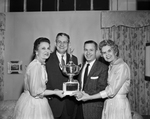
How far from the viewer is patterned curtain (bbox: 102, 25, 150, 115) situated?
5.49 meters

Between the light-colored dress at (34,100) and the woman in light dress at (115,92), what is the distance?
→ 22.7 inches

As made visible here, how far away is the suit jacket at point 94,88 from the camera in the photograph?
2.69m

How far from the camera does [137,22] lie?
538 centimetres

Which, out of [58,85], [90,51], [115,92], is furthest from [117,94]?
[58,85]

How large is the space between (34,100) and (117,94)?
3.59 ft

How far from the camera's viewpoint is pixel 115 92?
2.44 meters

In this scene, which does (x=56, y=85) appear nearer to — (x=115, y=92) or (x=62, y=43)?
(x=62, y=43)

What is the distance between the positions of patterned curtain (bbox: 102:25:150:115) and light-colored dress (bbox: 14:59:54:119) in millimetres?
3467

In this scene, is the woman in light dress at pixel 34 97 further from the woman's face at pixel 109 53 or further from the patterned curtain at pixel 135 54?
the patterned curtain at pixel 135 54

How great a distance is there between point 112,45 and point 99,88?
64 centimetres

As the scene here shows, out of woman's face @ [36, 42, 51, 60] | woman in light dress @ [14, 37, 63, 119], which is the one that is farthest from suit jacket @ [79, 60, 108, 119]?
woman's face @ [36, 42, 51, 60]

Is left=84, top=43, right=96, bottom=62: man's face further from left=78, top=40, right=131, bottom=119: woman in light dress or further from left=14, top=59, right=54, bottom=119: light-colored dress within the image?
left=14, top=59, right=54, bottom=119: light-colored dress

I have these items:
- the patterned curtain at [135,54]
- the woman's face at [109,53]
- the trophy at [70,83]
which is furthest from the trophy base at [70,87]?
the patterned curtain at [135,54]

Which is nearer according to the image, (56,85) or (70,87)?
(70,87)
